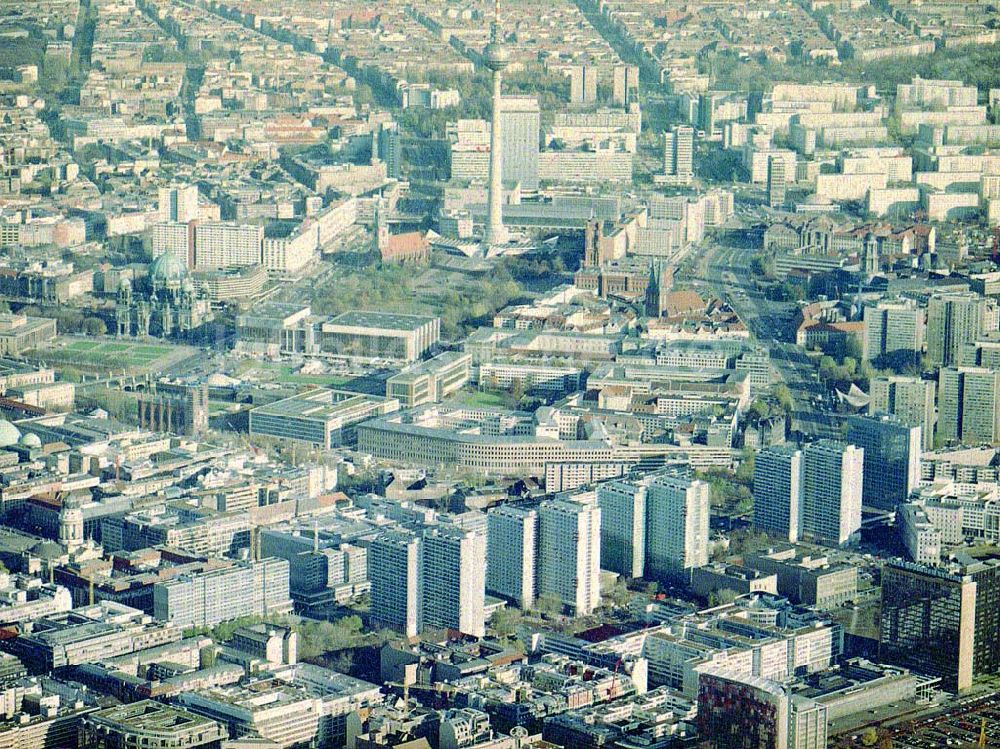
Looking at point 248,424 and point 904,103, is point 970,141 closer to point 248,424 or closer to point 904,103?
point 904,103

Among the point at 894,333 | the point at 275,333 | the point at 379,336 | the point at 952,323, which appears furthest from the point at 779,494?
the point at 275,333

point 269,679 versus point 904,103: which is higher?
point 904,103

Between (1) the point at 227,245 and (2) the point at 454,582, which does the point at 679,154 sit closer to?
(1) the point at 227,245

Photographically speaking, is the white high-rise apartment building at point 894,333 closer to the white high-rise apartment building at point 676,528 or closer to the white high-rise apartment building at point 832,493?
the white high-rise apartment building at point 832,493

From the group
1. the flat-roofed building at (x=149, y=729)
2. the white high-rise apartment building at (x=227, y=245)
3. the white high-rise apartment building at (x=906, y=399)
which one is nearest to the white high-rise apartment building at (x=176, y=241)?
the white high-rise apartment building at (x=227, y=245)

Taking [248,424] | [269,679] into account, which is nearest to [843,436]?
[248,424]

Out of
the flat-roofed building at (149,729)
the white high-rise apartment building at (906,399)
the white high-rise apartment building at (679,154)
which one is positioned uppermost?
the white high-rise apartment building at (679,154)
